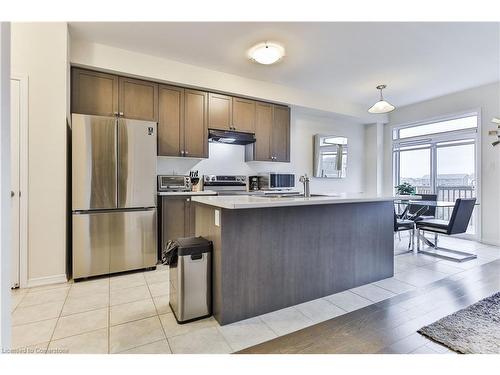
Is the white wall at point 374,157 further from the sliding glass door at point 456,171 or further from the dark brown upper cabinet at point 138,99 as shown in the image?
the dark brown upper cabinet at point 138,99

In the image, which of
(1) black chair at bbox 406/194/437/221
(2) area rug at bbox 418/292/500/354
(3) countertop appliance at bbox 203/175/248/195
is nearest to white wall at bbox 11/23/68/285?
(3) countertop appliance at bbox 203/175/248/195

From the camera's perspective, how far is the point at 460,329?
1.79m

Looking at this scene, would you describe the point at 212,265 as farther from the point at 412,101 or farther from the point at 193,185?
the point at 412,101

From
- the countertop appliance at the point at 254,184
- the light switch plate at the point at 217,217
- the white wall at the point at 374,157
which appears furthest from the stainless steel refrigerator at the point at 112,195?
the white wall at the point at 374,157

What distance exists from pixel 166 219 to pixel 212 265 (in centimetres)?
158

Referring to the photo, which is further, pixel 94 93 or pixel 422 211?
pixel 422 211

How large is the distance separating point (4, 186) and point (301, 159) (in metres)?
4.77

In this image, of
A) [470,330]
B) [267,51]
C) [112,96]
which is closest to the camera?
[470,330]

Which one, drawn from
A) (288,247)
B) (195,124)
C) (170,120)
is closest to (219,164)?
(195,124)

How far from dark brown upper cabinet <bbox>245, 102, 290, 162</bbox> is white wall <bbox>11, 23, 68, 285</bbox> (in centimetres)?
269

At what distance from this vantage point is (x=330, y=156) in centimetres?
559

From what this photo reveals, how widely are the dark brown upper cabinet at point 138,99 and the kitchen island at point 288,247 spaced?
184cm

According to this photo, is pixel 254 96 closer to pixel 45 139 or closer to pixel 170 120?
pixel 170 120
